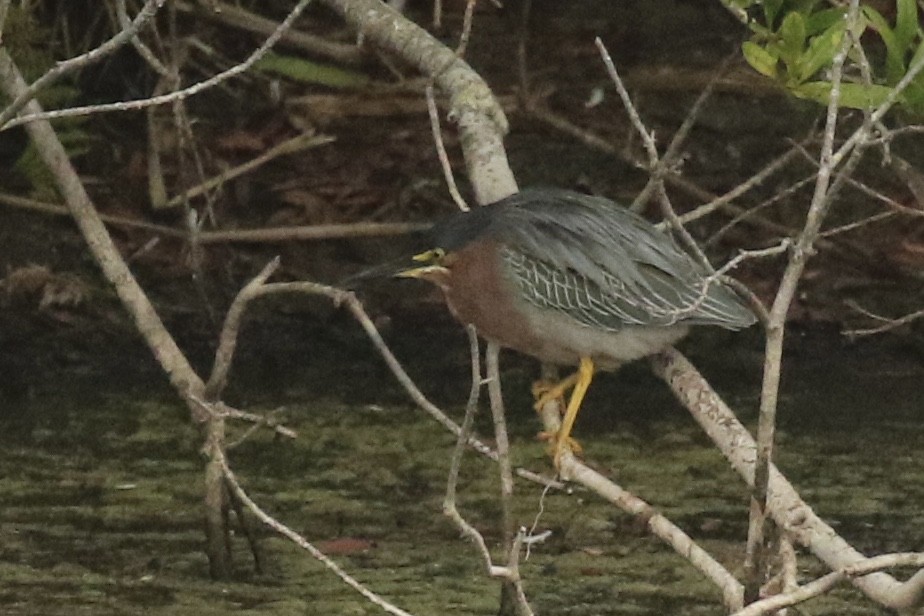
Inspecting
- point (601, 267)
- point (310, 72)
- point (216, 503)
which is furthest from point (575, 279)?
point (310, 72)

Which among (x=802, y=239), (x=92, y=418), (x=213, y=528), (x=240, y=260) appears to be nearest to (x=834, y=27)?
(x=802, y=239)

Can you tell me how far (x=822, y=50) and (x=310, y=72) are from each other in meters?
3.47

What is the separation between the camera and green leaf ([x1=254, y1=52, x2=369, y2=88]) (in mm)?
6004

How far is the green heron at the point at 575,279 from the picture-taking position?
3756 mm

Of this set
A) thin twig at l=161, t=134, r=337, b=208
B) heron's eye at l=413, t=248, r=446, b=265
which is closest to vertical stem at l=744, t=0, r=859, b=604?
heron's eye at l=413, t=248, r=446, b=265

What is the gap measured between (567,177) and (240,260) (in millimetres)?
1193

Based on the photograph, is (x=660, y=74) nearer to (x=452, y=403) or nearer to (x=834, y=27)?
(x=452, y=403)

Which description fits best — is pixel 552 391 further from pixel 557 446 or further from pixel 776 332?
pixel 776 332

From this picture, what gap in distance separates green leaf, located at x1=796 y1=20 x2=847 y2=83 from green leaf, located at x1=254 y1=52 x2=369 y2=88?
328 centimetres

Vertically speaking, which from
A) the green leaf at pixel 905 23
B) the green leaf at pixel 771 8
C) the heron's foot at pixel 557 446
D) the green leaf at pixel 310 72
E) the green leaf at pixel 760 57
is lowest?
the heron's foot at pixel 557 446

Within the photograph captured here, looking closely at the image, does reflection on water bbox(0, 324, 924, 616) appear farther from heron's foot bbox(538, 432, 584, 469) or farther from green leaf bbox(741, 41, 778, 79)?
green leaf bbox(741, 41, 778, 79)

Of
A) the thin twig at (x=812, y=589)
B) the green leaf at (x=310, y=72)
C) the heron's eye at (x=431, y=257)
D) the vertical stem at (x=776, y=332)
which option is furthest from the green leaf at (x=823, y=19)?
the green leaf at (x=310, y=72)

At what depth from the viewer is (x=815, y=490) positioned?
4672mm

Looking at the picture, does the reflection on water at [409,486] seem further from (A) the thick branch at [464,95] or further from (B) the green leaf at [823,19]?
(B) the green leaf at [823,19]
